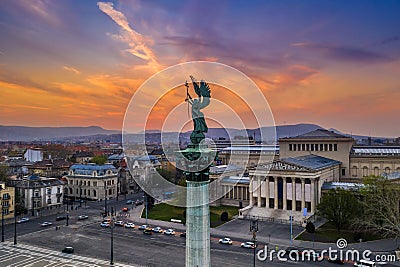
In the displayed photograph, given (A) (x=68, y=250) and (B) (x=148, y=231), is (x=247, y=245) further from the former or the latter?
(A) (x=68, y=250)

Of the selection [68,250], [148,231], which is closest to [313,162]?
[148,231]

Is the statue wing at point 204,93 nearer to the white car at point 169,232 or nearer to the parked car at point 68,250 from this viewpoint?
the parked car at point 68,250

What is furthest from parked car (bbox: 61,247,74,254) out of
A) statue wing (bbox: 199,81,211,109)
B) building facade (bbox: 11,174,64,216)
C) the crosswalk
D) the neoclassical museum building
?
statue wing (bbox: 199,81,211,109)

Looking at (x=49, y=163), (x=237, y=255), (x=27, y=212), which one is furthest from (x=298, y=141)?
(x=49, y=163)

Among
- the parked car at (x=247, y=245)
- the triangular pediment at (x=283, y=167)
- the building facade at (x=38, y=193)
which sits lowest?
the parked car at (x=247, y=245)

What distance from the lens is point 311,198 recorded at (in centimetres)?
8088

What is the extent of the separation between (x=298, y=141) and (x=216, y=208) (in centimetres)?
3541

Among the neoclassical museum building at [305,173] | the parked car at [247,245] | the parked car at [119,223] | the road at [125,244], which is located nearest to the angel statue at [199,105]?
the road at [125,244]

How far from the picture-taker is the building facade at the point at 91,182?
108 m

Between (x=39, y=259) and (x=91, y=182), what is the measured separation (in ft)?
187

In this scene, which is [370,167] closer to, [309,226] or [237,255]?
[309,226]

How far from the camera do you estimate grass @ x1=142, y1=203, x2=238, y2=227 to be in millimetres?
79250

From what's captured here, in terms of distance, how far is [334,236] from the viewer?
6462cm

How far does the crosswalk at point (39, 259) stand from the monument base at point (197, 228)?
102 ft
